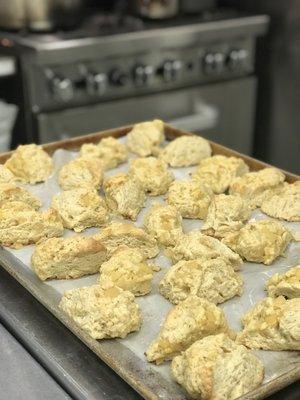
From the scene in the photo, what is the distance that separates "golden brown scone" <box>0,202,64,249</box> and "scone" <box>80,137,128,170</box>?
36 centimetres

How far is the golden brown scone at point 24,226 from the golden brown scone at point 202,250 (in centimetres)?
27

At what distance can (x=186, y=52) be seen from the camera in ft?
9.58

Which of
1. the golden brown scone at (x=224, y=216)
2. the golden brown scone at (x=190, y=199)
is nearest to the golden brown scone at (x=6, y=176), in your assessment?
the golden brown scone at (x=190, y=199)

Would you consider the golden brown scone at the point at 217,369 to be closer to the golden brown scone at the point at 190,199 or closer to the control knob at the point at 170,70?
the golden brown scone at the point at 190,199

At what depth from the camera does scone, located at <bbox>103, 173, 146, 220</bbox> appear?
1.46 m

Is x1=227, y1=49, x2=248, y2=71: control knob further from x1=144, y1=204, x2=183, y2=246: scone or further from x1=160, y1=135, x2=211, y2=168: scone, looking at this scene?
x1=144, y1=204, x2=183, y2=246: scone

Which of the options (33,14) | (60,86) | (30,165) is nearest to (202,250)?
(30,165)

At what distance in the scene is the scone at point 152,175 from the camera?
61.9 inches

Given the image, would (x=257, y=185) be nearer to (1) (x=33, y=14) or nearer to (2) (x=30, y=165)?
(2) (x=30, y=165)

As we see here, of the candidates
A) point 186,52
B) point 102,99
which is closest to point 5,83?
point 102,99

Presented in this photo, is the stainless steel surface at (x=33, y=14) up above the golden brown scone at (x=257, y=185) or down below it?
above

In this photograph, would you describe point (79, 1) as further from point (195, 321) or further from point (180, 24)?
point (195, 321)

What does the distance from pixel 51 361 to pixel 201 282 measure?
0.30 metres

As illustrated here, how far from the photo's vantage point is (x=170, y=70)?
2.88m
